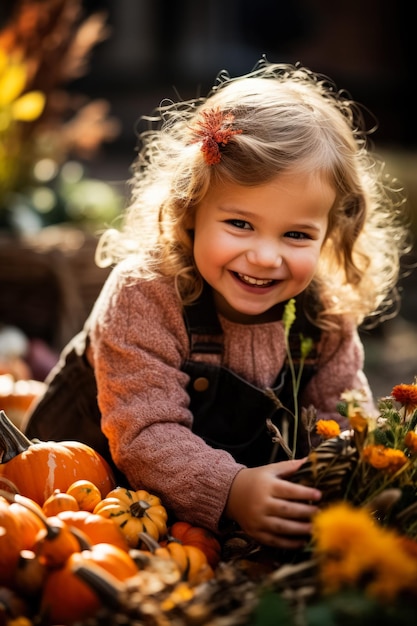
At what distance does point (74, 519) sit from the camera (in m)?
1.89

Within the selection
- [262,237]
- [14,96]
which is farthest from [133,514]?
[14,96]

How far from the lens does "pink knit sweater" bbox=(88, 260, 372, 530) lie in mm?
2129

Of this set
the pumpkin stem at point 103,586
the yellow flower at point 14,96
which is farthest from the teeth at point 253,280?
the yellow flower at point 14,96

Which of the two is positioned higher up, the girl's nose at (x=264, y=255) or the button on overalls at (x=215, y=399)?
Result: the girl's nose at (x=264, y=255)

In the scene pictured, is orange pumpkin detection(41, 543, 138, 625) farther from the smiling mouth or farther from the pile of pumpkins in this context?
the smiling mouth

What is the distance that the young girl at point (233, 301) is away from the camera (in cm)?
→ 215

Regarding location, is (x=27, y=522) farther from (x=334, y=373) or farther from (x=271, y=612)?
(x=334, y=373)

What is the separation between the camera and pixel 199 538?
6.76 feet

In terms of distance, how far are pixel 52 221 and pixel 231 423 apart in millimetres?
2565

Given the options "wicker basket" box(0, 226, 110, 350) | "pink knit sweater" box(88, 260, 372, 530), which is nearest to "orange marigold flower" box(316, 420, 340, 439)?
"pink knit sweater" box(88, 260, 372, 530)

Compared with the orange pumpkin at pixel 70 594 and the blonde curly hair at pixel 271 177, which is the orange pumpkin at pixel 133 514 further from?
the blonde curly hair at pixel 271 177

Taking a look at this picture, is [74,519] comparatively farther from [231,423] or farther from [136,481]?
[231,423]

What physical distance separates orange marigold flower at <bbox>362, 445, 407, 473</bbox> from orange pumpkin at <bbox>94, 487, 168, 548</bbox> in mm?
541

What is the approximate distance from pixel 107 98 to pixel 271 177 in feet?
23.4
